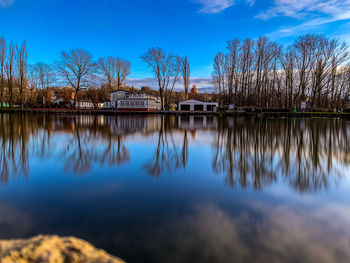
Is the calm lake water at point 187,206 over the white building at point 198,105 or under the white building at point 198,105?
under

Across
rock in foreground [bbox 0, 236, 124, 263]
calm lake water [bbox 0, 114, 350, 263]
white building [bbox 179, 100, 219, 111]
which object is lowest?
calm lake water [bbox 0, 114, 350, 263]

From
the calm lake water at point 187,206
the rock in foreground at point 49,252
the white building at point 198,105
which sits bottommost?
the calm lake water at point 187,206

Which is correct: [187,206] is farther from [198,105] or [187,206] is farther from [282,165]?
[198,105]

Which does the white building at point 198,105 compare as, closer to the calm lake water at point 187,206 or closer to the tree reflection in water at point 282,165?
the tree reflection in water at point 282,165

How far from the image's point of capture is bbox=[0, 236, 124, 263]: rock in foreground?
6.51 feet

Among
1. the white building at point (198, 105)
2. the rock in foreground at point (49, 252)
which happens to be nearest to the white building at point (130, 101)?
the white building at point (198, 105)

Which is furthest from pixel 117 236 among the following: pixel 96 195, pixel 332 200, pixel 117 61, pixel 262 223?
pixel 117 61

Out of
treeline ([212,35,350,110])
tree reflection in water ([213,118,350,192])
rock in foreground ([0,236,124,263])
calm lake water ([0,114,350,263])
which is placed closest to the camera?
rock in foreground ([0,236,124,263])

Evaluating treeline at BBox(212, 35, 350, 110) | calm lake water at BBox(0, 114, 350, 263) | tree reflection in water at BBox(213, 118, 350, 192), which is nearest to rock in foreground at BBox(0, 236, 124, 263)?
calm lake water at BBox(0, 114, 350, 263)

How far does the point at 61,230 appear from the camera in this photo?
9.35 feet

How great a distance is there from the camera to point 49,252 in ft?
6.94

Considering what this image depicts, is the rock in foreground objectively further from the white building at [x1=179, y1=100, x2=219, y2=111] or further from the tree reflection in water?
the white building at [x1=179, y1=100, x2=219, y2=111]

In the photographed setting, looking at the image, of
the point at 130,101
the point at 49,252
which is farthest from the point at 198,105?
the point at 49,252

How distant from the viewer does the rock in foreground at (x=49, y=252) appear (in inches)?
78.2
